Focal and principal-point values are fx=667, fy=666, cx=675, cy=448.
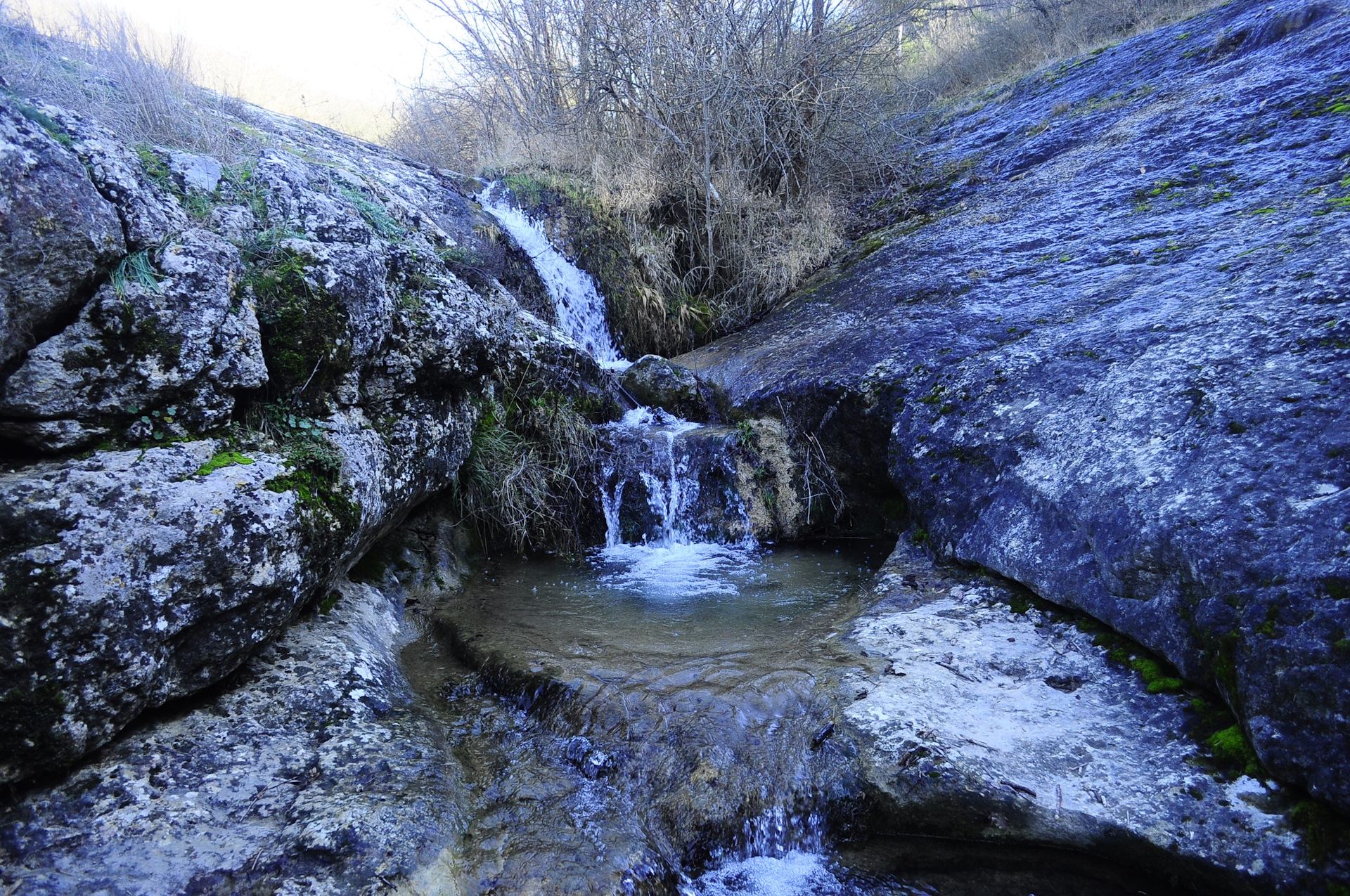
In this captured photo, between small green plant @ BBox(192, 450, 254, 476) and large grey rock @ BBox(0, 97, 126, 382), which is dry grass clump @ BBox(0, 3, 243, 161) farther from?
small green plant @ BBox(192, 450, 254, 476)

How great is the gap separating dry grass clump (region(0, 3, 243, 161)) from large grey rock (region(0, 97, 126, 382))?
1.87 meters

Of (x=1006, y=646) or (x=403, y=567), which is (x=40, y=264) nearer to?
(x=403, y=567)

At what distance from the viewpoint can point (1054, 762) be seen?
263 cm

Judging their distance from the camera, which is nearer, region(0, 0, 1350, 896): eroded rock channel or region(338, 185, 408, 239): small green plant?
region(0, 0, 1350, 896): eroded rock channel

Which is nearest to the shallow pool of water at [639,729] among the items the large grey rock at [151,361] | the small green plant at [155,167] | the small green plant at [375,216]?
the large grey rock at [151,361]

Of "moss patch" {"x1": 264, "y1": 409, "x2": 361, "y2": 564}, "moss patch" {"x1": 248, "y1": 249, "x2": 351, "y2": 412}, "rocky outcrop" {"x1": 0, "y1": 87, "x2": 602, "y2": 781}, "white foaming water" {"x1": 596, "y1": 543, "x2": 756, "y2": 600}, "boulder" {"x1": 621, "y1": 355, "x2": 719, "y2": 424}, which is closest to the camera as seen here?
"rocky outcrop" {"x1": 0, "y1": 87, "x2": 602, "y2": 781}

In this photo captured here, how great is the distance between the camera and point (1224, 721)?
2559 millimetres

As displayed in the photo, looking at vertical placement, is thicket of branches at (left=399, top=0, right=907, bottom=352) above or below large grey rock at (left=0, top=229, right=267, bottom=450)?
above

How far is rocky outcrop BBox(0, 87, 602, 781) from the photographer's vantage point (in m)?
2.48

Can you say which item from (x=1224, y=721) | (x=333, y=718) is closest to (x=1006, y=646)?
(x=1224, y=721)

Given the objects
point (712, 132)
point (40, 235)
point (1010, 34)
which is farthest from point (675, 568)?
point (1010, 34)

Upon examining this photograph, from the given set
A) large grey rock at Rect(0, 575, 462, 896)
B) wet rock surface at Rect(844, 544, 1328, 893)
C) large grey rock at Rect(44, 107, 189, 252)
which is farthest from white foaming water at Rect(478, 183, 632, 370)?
wet rock surface at Rect(844, 544, 1328, 893)

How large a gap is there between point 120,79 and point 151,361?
480 centimetres

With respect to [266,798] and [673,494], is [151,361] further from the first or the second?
[673,494]
